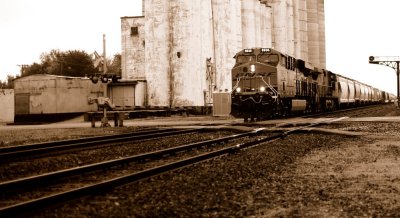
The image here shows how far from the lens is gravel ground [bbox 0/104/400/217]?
4.83m

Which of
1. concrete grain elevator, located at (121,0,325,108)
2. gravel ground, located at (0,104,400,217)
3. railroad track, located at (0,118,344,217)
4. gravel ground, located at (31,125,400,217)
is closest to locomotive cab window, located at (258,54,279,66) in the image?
railroad track, located at (0,118,344,217)

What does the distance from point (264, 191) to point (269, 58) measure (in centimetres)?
1798

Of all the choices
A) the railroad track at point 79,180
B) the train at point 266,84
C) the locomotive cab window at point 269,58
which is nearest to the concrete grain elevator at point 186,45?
the train at point 266,84

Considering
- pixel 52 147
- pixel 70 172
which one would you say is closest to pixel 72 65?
pixel 52 147

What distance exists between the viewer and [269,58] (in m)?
23.4

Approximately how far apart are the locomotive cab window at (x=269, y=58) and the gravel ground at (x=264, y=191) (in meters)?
13.6

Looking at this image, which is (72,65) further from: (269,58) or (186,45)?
(269,58)

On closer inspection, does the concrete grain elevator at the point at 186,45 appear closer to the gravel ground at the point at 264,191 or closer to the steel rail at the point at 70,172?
the steel rail at the point at 70,172

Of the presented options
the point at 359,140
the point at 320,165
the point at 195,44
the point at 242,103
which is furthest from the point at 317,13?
the point at 320,165

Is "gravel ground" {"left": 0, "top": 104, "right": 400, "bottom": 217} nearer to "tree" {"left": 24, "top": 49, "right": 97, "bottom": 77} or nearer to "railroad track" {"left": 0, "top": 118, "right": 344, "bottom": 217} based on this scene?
"railroad track" {"left": 0, "top": 118, "right": 344, "bottom": 217}

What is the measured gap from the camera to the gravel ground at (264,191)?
Answer: 4832 mm

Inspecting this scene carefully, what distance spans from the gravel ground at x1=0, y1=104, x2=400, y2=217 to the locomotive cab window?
1357 centimetres

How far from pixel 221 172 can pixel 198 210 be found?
104 inches

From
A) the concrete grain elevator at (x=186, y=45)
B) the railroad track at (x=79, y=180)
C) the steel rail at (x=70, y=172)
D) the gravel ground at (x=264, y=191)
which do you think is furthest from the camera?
the concrete grain elevator at (x=186, y=45)
